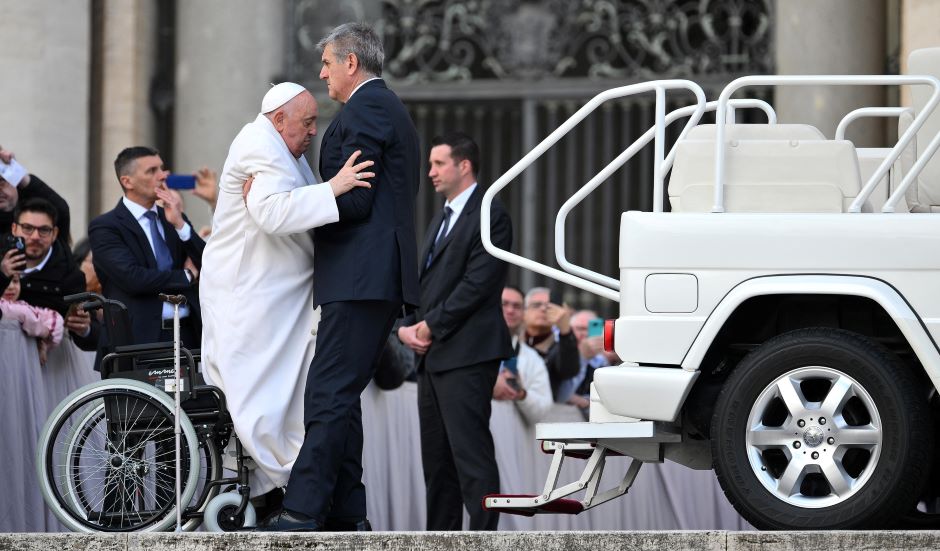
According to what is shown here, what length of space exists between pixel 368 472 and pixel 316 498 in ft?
13.3

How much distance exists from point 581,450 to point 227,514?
134 centimetres

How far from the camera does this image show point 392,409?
440 inches

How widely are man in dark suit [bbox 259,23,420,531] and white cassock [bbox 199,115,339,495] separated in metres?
0.14

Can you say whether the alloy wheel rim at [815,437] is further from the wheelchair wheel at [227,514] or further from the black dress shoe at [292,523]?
the wheelchair wheel at [227,514]

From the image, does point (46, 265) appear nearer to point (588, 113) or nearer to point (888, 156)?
point (588, 113)

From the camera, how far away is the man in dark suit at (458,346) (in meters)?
9.02

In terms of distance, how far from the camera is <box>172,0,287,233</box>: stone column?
1507 centimetres

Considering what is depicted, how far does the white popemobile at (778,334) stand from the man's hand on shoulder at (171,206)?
2.89 meters

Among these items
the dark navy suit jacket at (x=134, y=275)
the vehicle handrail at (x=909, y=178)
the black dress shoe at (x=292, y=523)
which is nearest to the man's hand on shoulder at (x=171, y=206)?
the dark navy suit jacket at (x=134, y=275)

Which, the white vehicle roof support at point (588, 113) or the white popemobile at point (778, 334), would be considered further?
the white vehicle roof support at point (588, 113)

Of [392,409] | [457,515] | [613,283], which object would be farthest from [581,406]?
[613,283]

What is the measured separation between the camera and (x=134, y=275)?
861 cm

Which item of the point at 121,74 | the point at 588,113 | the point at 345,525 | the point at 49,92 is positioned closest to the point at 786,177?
the point at 588,113

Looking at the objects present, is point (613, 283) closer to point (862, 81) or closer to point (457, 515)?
point (862, 81)
